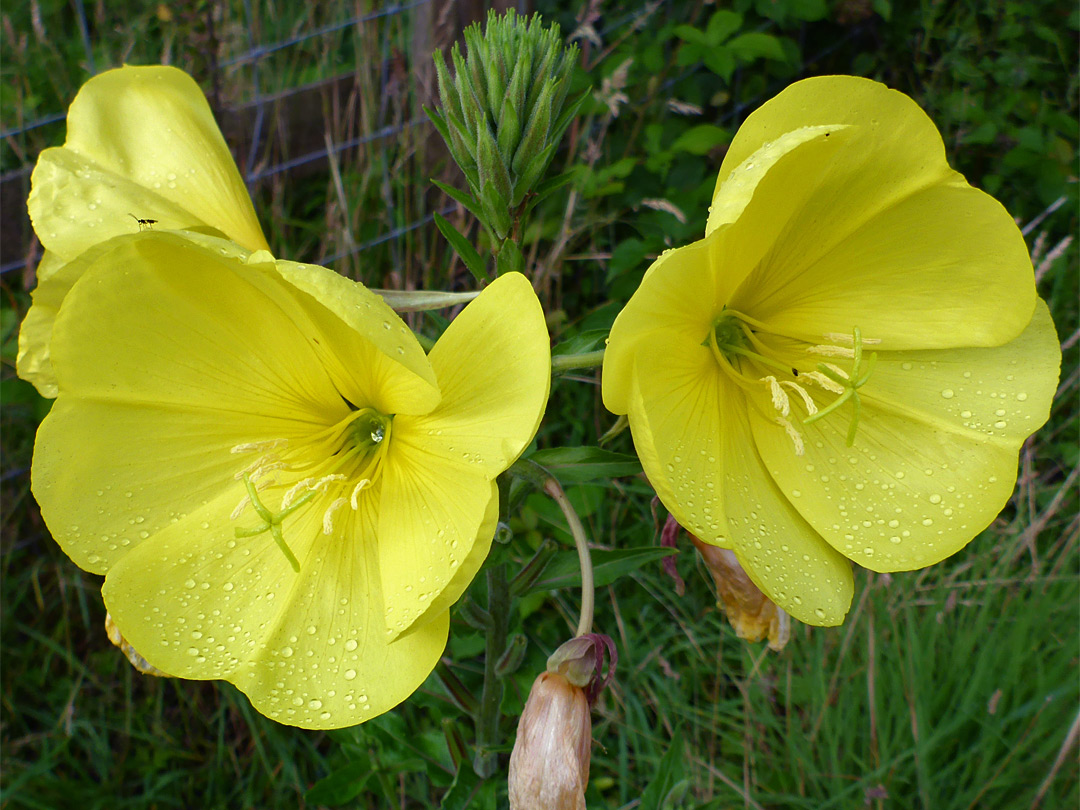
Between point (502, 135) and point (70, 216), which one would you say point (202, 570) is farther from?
point (502, 135)

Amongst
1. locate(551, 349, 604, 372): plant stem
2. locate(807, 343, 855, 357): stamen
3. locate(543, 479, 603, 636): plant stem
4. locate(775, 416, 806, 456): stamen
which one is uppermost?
locate(551, 349, 604, 372): plant stem

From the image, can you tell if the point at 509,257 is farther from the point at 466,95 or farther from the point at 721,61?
the point at 721,61

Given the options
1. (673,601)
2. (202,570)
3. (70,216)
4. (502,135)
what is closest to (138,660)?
(202,570)

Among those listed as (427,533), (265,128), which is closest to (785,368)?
(427,533)

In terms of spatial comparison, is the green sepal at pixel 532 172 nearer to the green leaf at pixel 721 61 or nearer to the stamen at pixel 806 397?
the stamen at pixel 806 397

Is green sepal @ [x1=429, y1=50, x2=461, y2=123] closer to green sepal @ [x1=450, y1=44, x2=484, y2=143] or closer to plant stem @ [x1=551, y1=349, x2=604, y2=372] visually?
green sepal @ [x1=450, y1=44, x2=484, y2=143]

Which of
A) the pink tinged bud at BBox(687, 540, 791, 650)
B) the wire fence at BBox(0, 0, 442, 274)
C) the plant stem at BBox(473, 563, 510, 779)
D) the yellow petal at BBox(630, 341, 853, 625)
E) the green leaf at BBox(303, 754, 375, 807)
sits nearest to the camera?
the yellow petal at BBox(630, 341, 853, 625)

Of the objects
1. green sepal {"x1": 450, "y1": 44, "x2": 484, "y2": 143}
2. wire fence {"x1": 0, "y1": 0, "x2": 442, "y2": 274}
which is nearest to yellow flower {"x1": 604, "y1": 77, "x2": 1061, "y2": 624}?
green sepal {"x1": 450, "y1": 44, "x2": 484, "y2": 143}
